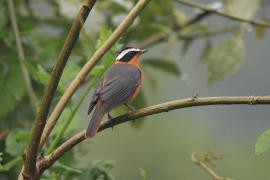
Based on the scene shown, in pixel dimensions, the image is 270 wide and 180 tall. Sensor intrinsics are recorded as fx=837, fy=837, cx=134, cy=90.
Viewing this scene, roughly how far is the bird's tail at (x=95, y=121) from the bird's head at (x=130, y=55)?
0.82 metres

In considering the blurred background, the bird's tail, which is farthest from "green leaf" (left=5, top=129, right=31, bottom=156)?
the bird's tail

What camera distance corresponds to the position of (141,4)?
2518mm

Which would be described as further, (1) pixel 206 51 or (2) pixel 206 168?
(1) pixel 206 51

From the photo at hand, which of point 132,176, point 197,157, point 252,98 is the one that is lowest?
point 132,176

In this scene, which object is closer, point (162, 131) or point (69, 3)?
point (69, 3)

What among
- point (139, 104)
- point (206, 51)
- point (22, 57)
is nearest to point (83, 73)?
A: point (22, 57)

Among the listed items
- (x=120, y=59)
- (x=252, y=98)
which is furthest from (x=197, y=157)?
(x=120, y=59)

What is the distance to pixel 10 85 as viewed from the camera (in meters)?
3.53

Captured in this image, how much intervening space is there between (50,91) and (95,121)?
0.88m

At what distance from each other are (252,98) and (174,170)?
7.59 meters

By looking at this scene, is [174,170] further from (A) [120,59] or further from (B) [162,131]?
(B) [162,131]

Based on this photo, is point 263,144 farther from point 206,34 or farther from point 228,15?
point 206,34

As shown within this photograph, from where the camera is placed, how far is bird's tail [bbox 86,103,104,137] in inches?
106

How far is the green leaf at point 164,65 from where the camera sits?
476cm
